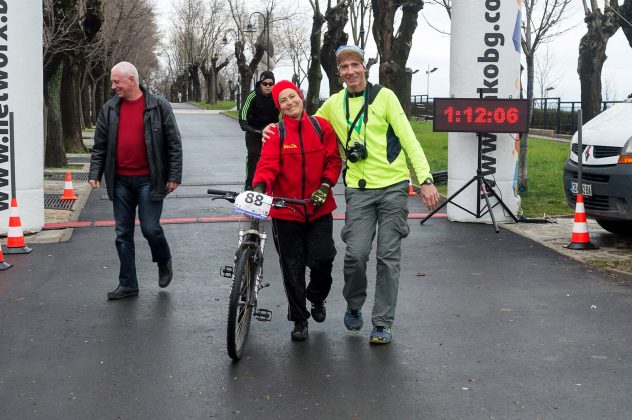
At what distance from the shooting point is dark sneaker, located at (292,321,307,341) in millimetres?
6621

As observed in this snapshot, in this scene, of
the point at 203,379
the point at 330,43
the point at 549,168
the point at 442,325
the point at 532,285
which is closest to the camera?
the point at 203,379

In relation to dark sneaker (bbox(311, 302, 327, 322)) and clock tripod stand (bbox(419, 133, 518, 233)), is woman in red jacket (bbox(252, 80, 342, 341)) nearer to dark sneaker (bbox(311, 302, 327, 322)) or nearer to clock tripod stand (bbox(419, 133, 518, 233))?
dark sneaker (bbox(311, 302, 327, 322))

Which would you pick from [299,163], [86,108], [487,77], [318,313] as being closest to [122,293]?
[318,313]

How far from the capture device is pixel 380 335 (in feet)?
21.4

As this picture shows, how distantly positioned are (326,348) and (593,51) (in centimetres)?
2840

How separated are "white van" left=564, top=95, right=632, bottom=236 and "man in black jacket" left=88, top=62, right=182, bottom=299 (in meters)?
4.91

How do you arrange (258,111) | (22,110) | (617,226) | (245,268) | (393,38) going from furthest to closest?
(393,38) < (258,111) < (22,110) < (617,226) < (245,268)

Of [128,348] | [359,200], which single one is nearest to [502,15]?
[359,200]

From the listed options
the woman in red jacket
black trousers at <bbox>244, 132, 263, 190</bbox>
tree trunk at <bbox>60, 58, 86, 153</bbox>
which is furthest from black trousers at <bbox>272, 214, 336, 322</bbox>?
tree trunk at <bbox>60, 58, 86, 153</bbox>

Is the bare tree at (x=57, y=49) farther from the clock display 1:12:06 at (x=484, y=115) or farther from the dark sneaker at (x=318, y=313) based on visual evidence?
the dark sneaker at (x=318, y=313)

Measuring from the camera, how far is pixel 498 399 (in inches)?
211

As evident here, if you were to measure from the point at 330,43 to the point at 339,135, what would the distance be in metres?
32.2

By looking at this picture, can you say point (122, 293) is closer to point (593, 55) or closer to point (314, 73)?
point (593, 55)

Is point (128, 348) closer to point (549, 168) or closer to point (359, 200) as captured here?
point (359, 200)
